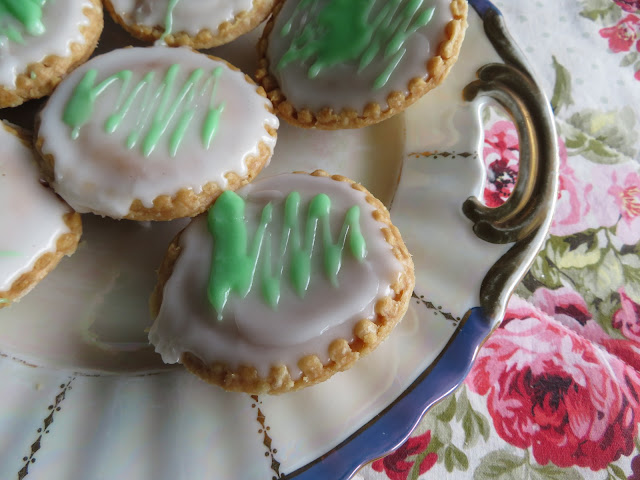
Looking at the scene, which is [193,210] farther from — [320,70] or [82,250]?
[320,70]

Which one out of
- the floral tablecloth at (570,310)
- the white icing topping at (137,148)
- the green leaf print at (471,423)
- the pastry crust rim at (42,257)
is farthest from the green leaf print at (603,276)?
the pastry crust rim at (42,257)

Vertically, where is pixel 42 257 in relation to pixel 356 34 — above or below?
below

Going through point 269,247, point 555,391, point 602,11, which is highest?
point 602,11

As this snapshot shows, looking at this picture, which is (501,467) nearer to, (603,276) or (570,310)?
(570,310)

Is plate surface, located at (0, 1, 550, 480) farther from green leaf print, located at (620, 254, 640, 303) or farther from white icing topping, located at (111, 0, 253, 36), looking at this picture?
green leaf print, located at (620, 254, 640, 303)

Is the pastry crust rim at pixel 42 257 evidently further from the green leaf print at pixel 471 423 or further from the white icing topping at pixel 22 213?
the green leaf print at pixel 471 423

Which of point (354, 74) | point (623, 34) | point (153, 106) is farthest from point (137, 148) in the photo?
point (623, 34)
